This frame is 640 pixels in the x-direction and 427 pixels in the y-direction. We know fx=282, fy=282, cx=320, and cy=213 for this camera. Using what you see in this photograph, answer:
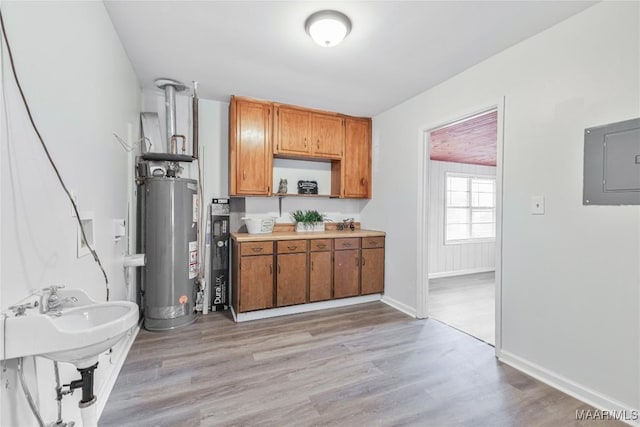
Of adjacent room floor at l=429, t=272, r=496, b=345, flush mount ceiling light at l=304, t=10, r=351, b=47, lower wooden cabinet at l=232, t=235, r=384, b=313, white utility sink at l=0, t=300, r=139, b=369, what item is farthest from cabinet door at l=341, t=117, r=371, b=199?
white utility sink at l=0, t=300, r=139, b=369

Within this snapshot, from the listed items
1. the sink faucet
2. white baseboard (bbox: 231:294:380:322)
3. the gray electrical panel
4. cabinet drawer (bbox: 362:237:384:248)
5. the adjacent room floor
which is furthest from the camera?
cabinet drawer (bbox: 362:237:384:248)

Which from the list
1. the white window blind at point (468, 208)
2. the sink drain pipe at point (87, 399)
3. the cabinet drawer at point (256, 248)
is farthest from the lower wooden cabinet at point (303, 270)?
the white window blind at point (468, 208)

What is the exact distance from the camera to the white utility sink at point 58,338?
84cm

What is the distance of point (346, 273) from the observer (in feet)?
11.7

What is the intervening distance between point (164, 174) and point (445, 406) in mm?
3150

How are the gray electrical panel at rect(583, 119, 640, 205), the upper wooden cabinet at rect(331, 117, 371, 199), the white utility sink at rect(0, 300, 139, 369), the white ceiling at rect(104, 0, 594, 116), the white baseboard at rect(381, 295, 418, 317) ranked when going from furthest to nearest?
the upper wooden cabinet at rect(331, 117, 371, 199), the white baseboard at rect(381, 295, 418, 317), the white ceiling at rect(104, 0, 594, 116), the gray electrical panel at rect(583, 119, 640, 205), the white utility sink at rect(0, 300, 139, 369)

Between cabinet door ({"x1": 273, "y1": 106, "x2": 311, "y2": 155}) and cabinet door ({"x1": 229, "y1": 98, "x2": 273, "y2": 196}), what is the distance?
126mm

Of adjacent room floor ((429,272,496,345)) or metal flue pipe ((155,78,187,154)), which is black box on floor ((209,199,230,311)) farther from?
adjacent room floor ((429,272,496,345))

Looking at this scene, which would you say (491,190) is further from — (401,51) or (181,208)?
(181,208)

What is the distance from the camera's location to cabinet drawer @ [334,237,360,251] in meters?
3.50

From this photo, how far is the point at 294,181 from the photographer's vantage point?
3920 mm

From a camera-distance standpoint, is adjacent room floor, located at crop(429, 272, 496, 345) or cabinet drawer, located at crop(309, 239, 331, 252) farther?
cabinet drawer, located at crop(309, 239, 331, 252)

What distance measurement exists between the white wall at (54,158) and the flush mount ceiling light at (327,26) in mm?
1313

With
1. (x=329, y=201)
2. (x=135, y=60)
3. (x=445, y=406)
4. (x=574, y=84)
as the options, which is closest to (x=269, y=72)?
(x=135, y=60)
